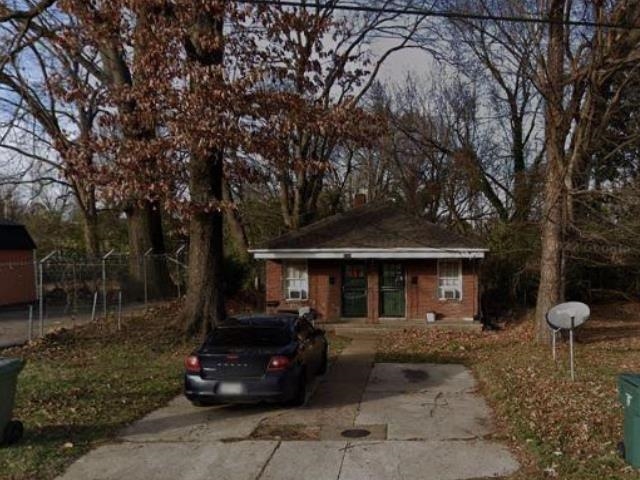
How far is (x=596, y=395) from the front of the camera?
10336 millimetres

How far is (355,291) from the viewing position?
24.2 m

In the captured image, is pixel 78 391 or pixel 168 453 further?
pixel 78 391

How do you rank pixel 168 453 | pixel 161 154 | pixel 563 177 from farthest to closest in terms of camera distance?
pixel 563 177 < pixel 161 154 < pixel 168 453

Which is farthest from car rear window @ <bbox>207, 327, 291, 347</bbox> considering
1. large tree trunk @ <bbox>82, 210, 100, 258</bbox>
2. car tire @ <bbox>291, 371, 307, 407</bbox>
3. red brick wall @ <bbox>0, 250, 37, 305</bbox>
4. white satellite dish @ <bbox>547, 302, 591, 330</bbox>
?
large tree trunk @ <bbox>82, 210, 100, 258</bbox>

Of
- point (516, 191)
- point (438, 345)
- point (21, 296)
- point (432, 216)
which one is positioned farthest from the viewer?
point (432, 216)

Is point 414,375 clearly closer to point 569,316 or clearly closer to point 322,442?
point 569,316

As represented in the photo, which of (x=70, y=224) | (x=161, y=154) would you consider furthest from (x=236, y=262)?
(x=70, y=224)

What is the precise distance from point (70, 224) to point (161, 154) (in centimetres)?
3169

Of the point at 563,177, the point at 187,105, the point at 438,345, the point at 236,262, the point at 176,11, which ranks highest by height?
the point at 176,11

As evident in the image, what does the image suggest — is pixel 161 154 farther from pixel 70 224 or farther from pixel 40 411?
pixel 70 224

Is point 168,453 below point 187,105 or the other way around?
below

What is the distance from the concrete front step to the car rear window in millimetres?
11329

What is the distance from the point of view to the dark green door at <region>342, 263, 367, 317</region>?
24.1 meters

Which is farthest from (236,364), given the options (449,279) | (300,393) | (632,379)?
(449,279)
